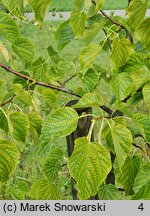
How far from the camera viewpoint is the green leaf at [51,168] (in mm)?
1534

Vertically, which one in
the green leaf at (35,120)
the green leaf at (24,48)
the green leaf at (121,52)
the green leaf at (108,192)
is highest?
the green leaf at (24,48)

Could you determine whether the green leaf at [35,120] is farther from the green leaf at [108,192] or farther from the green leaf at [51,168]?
the green leaf at [108,192]

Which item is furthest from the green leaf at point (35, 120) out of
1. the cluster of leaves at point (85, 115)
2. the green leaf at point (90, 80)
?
the green leaf at point (90, 80)

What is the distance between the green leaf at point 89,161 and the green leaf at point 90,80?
549 millimetres

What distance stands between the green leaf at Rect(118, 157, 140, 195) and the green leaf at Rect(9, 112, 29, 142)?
0.29 meters

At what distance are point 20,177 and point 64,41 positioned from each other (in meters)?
1.51

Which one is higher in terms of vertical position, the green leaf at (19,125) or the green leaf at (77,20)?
the green leaf at (77,20)

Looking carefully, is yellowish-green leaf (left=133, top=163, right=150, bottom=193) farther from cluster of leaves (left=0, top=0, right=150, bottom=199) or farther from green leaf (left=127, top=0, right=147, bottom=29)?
green leaf (left=127, top=0, right=147, bottom=29)

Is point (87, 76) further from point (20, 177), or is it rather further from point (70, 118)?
point (20, 177)

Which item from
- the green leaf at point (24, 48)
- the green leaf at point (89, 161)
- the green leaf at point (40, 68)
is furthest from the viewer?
the green leaf at point (40, 68)

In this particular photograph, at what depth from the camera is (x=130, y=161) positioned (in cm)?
140

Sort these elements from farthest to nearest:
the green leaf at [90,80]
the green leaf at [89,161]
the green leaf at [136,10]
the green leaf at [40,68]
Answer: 1. the green leaf at [40,68]
2. the green leaf at [90,80]
3. the green leaf at [136,10]
4. the green leaf at [89,161]

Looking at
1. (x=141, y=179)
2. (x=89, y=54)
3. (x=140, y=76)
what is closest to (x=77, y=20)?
(x=89, y=54)

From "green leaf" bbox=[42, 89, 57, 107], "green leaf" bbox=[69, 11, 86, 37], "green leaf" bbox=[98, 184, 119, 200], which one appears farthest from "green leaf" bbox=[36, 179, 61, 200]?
"green leaf" bbox=[69, 11, 86, 37]
